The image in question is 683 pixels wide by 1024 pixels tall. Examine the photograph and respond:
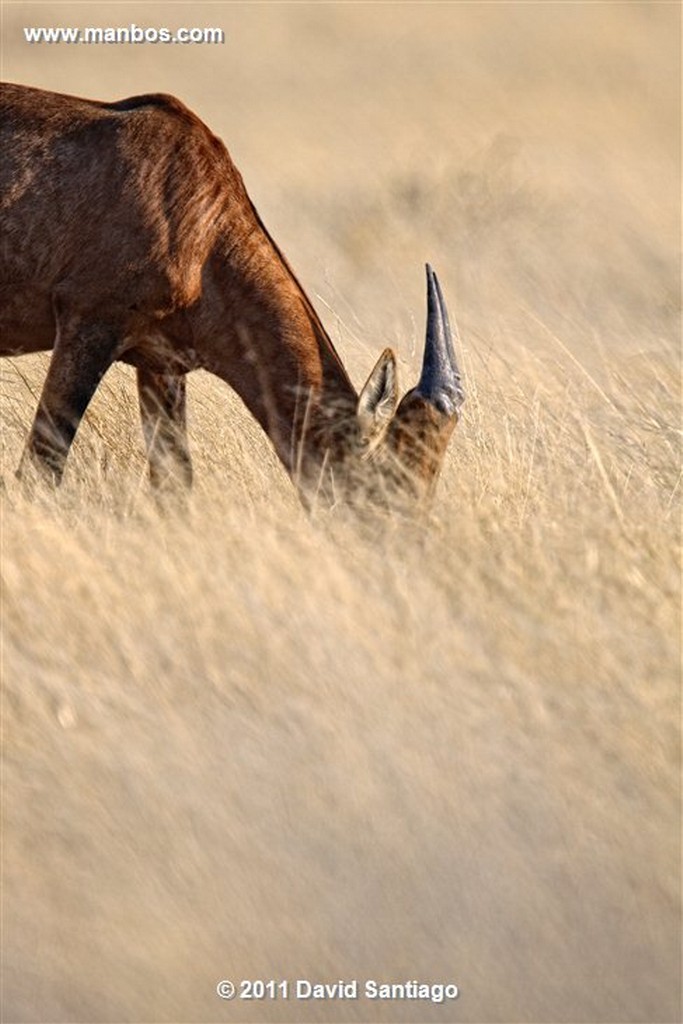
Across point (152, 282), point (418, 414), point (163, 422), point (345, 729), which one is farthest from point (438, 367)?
point (345, 729)

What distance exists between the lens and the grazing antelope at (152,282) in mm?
7551

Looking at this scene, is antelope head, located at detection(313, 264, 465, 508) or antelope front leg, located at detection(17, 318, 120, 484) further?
antelope front leg, located at detection(17, 318, 120, 484)

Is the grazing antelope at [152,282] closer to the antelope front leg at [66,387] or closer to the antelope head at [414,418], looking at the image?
the antelope front leg at [66,387]

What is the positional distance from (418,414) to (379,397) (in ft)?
0.52

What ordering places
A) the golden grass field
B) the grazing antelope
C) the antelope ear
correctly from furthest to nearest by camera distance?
the grazing antelope → the antelope ear → the golden grass field

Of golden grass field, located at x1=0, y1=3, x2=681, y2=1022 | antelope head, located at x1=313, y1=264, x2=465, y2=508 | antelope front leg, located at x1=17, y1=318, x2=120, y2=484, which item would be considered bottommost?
golden grass field, located at x1=0, y1=3, x2=681, y2=1022

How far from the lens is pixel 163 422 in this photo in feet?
26.6

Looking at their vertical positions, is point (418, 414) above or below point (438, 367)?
below

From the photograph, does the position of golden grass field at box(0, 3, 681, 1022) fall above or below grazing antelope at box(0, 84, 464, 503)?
below

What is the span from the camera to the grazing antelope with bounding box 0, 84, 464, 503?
7.55m

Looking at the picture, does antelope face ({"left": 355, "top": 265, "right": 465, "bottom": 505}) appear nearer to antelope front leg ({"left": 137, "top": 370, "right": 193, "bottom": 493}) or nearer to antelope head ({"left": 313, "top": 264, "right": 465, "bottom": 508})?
antelope head ({"left": 313, "top": 264, "right": 465, "bottom": 508})

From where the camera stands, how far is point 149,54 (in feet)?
89.2

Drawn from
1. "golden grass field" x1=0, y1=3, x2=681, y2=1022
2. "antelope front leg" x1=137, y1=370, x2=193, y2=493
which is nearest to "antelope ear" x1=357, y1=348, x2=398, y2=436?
"golden grass field" x1=0, y1=3, x2=681, y2=1022

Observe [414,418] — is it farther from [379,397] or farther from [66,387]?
[66,387]
